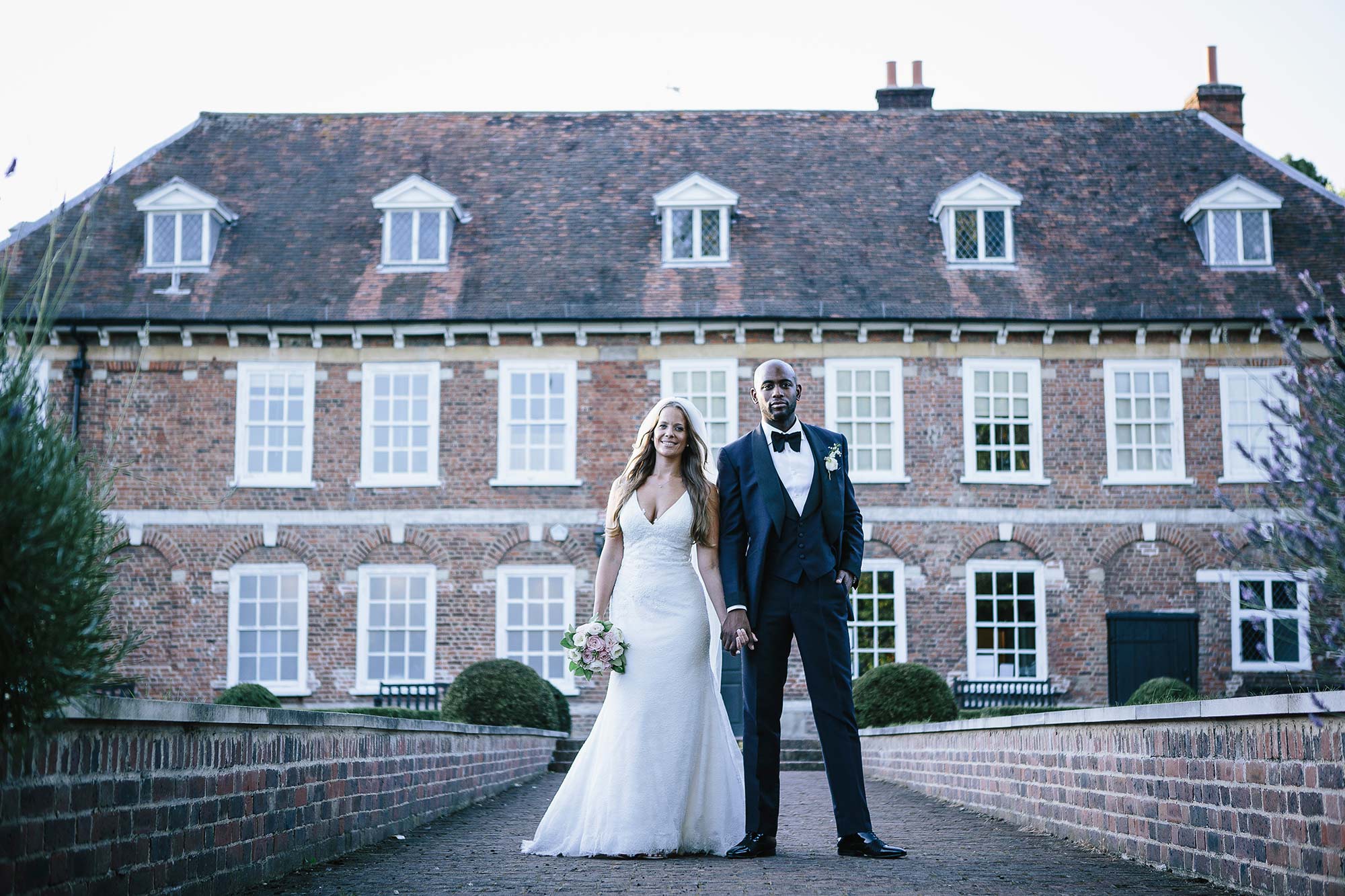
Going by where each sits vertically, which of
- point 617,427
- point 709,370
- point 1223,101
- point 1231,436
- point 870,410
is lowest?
point 1231,436

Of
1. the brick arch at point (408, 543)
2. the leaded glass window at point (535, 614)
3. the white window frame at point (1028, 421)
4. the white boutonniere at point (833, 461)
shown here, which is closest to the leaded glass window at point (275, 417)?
the brick arch at point (408, 543)

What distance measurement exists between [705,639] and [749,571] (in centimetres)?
74

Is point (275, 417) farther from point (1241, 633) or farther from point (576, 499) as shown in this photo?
point (1241, 633)

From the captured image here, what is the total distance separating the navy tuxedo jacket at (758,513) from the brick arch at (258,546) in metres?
16.8

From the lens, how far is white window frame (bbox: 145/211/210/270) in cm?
2422

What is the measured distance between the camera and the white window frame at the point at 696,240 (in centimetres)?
2419

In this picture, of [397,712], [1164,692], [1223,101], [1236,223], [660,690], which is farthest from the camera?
[1223,101]

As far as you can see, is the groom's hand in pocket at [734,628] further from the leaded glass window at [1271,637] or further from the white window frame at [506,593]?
the leaded glass window at [1271,637]

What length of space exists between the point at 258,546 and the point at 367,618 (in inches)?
83.2

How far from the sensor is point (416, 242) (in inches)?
957

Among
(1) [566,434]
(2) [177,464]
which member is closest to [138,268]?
(2) [177,464]

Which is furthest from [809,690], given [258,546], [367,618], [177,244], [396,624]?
[177,244]

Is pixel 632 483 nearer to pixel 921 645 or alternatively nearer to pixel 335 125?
pixel 921 645

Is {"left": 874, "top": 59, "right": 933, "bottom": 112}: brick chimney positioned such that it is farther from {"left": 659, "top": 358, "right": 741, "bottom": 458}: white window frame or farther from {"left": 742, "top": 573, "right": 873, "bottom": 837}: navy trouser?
{"left": 742, "top": 573, "right": 873, "bottom": 837}: navy trouser
